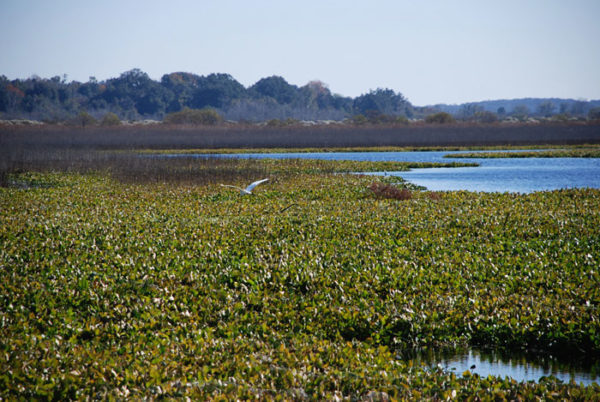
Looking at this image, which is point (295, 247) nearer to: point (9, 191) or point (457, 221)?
point (457, 221)

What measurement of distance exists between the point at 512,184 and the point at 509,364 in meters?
26.8

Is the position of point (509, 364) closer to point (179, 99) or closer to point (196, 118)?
point (196, 118)

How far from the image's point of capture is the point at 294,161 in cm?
4388

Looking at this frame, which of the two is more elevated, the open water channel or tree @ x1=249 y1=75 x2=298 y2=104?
tree @ x1=249 y1=75 x2=298 y2=104

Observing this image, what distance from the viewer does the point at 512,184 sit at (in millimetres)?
34031

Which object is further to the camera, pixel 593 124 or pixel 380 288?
pixel 593 124

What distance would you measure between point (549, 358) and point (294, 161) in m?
35.3

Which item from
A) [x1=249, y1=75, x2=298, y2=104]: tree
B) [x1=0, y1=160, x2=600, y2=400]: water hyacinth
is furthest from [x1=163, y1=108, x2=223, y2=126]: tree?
[x1=0, y1=160, x2=600, y2=400]: water hyacinth

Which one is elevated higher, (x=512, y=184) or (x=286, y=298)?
(x=512, y=184)

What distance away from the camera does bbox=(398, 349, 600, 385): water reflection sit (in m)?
8.62

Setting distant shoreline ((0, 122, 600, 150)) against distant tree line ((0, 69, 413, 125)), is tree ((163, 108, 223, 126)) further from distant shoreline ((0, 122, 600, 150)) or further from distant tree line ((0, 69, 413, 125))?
distant shoreline ((0, 122, 600, 150))

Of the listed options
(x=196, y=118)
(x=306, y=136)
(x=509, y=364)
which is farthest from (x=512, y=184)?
(x=196, y=118)

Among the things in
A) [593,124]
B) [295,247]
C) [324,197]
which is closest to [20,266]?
[295,247]

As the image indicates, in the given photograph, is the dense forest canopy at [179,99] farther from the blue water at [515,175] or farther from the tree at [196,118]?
the blue water at [515,175]
